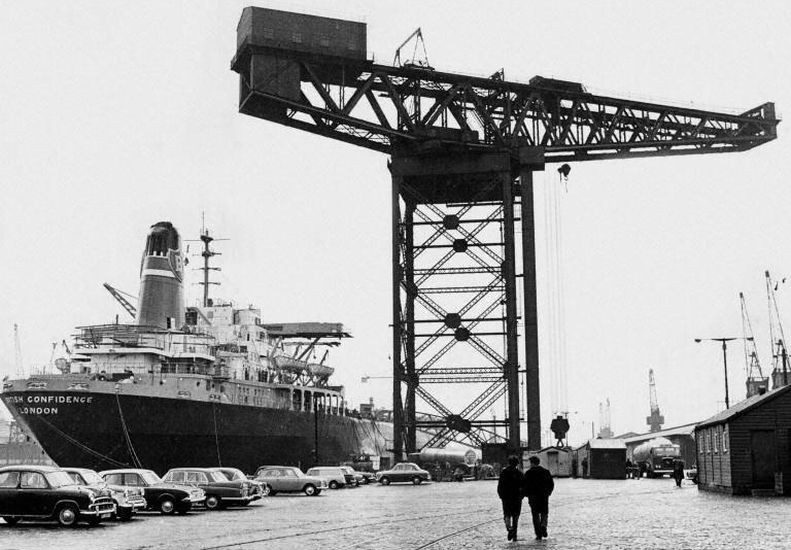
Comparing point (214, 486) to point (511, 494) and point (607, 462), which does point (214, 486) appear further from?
point (607, 462)

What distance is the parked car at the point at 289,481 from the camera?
42.3 m

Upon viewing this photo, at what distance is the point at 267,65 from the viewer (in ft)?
168

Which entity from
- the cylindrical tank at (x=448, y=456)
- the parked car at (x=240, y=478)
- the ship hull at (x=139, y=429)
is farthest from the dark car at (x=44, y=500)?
the cylindrical tank at (x=448, y=456)

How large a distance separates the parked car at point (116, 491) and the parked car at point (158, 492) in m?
1.41

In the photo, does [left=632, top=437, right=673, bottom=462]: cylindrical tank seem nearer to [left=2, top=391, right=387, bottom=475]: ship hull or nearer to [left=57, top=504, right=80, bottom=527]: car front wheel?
[left=2, top=391, right=387, bottom=475]: ship hull

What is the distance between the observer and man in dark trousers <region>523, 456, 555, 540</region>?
1858 centimetres

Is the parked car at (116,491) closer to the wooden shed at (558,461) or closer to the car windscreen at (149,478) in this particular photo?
the car windscreen at (149,478)

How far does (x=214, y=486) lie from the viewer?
106 ft

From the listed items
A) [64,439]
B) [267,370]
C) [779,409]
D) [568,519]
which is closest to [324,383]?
[267,370]

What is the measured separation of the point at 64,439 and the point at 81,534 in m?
36.0

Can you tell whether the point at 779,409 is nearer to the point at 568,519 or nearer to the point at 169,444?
the point at 568,519

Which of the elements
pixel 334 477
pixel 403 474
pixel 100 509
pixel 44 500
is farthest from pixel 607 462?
pixel 44 500

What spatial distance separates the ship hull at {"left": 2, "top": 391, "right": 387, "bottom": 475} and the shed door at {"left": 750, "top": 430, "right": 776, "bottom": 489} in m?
34.7

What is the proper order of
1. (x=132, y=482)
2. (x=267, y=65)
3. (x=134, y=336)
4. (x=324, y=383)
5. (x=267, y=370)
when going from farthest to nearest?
1. (x=324, y=383)
2. (x=267, y=370)
3. (x=134, y=336)
4. (x=267, y=65)
5. (x=132, y=482)
